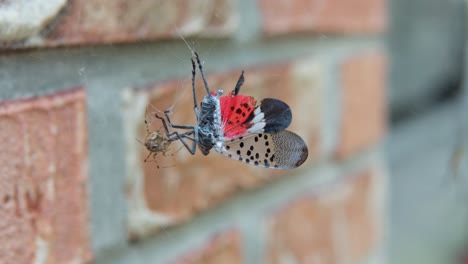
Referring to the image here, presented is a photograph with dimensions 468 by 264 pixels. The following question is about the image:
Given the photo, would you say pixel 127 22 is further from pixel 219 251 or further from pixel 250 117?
pixel 219 251

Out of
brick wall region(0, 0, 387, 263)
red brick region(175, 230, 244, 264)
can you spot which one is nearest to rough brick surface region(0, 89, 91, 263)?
brick wall region(0, 0, 387, 263)

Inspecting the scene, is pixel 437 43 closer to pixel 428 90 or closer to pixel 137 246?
pixel 428 90

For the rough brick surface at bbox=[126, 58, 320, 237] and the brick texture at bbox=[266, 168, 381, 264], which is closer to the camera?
the rough brick surface at bbox=[126, 58, 320, 237]

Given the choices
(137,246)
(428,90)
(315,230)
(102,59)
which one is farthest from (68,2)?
(428,90)

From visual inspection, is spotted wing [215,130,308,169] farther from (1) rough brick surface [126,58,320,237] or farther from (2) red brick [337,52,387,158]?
(2) red brick [337,52,387,158]

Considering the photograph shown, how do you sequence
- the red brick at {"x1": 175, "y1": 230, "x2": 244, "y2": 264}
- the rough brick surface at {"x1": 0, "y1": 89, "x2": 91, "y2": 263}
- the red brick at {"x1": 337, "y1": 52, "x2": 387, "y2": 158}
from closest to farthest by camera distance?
1. the rough brick surface at {"x1": 0, "y1": 89, "x2": 91, "y2": 263}
2. the red brick at {"x1": 175, "y1": 230, "x2": 244, "y2": 264}
3. the red brick at {"x1": 337, "y1": 52, "x2": 387, "y2": 158}

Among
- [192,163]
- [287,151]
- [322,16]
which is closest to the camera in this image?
[287,151]

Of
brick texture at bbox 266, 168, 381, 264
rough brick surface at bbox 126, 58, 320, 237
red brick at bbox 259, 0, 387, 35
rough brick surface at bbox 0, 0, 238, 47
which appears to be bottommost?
brick texture at bbox 266, 168, 381, 264

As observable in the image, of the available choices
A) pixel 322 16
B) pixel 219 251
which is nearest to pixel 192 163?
pixel 219 251
